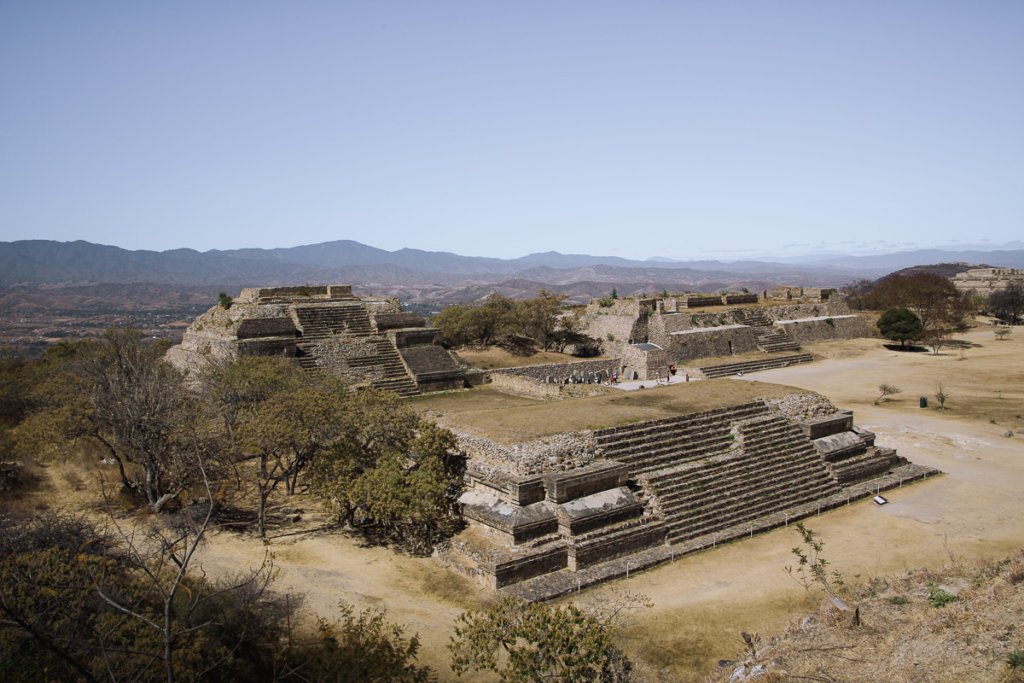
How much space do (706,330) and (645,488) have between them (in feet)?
67.1

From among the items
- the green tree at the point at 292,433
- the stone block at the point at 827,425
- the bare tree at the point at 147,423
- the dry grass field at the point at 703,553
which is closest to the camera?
the dry grass field at the point at 703,553

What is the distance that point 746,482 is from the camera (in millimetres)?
13273

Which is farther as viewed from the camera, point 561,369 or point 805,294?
point 805,294

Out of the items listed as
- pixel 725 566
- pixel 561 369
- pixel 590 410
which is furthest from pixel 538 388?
pixel 725 566

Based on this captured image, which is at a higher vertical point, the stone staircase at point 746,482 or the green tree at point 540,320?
the green tree at point 540,320

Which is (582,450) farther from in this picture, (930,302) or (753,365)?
(930,302)

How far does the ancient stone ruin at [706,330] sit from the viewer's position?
2809cm

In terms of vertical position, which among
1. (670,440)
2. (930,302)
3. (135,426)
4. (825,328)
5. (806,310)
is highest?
(135,426)

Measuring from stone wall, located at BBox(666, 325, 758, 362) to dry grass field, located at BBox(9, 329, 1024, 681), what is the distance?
10509mm

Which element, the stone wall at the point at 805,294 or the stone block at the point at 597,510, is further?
the stone wall at the point at 805,294

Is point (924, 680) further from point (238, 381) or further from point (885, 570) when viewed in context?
point (238, 381)

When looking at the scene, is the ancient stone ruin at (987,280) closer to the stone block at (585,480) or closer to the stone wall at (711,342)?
the stone wall at (711,342)

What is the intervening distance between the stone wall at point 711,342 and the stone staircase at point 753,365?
4.54ft

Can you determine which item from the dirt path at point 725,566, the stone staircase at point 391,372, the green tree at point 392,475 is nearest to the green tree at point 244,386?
the green tree at point 392,475
